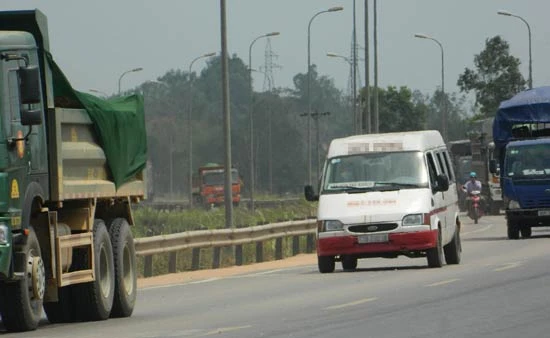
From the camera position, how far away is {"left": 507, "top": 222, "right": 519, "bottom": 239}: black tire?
129 ft

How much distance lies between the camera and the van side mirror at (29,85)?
605 inches

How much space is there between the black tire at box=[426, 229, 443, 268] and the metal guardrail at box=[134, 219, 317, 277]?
4.66 metres

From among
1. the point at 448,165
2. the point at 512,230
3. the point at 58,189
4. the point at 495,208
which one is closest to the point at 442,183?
the point at 448,165

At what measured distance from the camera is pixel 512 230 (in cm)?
3938

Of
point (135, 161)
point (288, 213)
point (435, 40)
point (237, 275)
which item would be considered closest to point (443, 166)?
point (237, 275)

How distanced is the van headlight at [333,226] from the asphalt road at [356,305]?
731mm

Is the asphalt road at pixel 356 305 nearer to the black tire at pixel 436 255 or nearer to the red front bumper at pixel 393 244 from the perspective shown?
the black tire at pixel 436 255

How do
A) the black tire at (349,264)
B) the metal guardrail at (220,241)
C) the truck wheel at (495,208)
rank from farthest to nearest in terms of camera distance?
the truck wheel at (495,208) < the metal guardrail at (220,241) < the black tire at (349,264)

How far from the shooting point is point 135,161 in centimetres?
1955

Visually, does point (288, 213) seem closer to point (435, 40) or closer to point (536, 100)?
point (536, 100)

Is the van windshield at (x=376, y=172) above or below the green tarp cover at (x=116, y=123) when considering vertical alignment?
below

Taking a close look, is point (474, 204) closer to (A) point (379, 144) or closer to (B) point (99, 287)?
(A) point (379, 144)

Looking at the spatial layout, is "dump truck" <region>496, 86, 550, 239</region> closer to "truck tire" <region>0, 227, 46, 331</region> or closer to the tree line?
"truck tire" <region>0, 227, 46, 331</region>

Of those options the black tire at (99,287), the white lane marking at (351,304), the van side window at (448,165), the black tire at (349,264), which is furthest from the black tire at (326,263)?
the black tire at (99,287)
